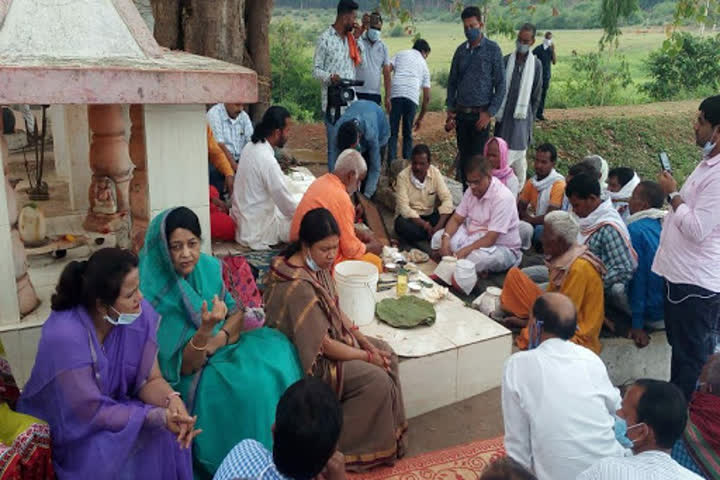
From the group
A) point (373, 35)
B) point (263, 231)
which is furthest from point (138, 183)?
point (373, 35)

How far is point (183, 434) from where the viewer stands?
8.80 feet

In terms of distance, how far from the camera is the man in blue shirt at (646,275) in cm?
444

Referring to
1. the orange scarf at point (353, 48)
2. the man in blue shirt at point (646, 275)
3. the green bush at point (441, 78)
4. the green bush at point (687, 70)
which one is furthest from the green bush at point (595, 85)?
the man in blue shirt at point (646, 275)

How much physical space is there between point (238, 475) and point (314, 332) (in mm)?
1373

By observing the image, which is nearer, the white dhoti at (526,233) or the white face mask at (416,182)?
the white dhoti at (526,233)

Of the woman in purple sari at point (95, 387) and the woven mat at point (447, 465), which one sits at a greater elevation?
the woman in purple sari at point (95, 387)

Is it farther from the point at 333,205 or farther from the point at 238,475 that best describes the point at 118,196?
the point at 238,475

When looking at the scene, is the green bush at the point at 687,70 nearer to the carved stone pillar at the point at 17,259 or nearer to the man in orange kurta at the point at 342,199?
the man in orange kurta at the point at 342,199

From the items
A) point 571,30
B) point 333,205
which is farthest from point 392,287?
point 571,30

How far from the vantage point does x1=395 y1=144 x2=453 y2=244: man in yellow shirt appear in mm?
6512

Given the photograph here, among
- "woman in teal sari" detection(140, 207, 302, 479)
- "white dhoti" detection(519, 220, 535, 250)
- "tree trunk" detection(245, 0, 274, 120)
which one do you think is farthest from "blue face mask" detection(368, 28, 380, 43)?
"woman in teal sari" detection(140, 207, 302, 479)

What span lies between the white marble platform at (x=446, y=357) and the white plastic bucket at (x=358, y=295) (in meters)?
0.08

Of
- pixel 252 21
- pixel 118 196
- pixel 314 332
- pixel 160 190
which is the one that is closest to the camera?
pixel 314 332

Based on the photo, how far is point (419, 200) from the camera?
21.7ft
